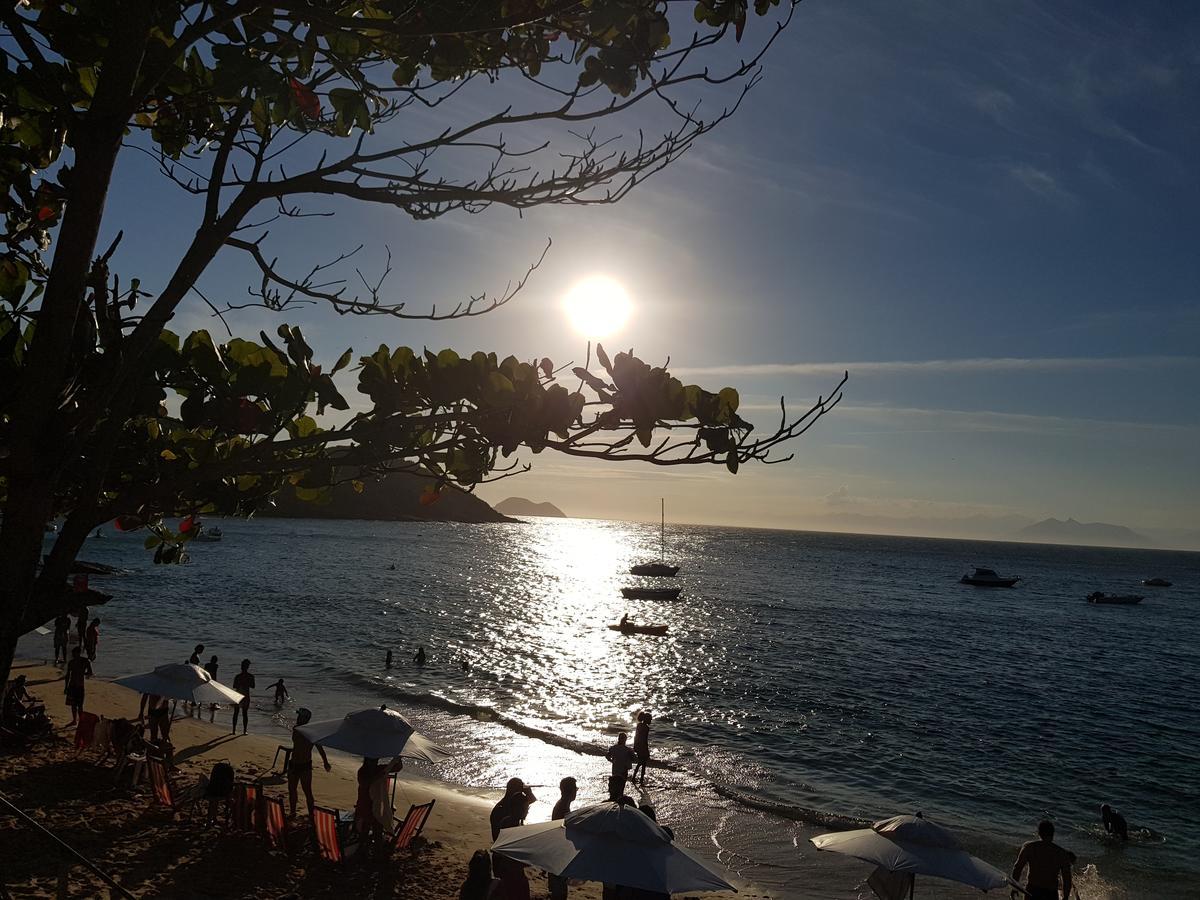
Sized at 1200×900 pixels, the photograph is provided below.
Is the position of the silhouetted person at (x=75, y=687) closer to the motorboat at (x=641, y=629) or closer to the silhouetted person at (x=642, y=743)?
the silhouetted person at (x=642, y=743)

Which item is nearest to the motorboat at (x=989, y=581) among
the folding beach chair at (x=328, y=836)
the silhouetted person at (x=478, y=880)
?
the folding beach chair at (x=328, y=836)

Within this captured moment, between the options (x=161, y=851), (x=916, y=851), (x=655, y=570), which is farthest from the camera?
(x=655, y=570)

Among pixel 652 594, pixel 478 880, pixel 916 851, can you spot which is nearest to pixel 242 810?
pixel 478 880

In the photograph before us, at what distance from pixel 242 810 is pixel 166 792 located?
158 centimetres

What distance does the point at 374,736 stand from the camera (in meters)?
12.2

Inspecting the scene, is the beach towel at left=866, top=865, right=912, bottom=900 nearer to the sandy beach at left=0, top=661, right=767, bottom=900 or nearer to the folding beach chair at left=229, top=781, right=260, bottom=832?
the sandy beach at left=0, top=661, right=767, bottom=900

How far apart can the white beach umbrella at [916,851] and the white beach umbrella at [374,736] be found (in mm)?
5843

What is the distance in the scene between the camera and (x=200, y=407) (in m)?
6.19

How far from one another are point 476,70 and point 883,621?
235ft

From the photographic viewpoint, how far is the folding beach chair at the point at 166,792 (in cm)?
1240

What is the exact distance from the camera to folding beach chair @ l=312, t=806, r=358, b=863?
37.4 ft

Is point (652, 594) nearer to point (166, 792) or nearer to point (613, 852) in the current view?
point (166, 792)

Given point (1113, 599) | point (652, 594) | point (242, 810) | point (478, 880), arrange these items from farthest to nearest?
point (1113, 599), point (652, 594), point (242, 810), point (478, 880)

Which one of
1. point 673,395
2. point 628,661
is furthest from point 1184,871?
point 628,661
